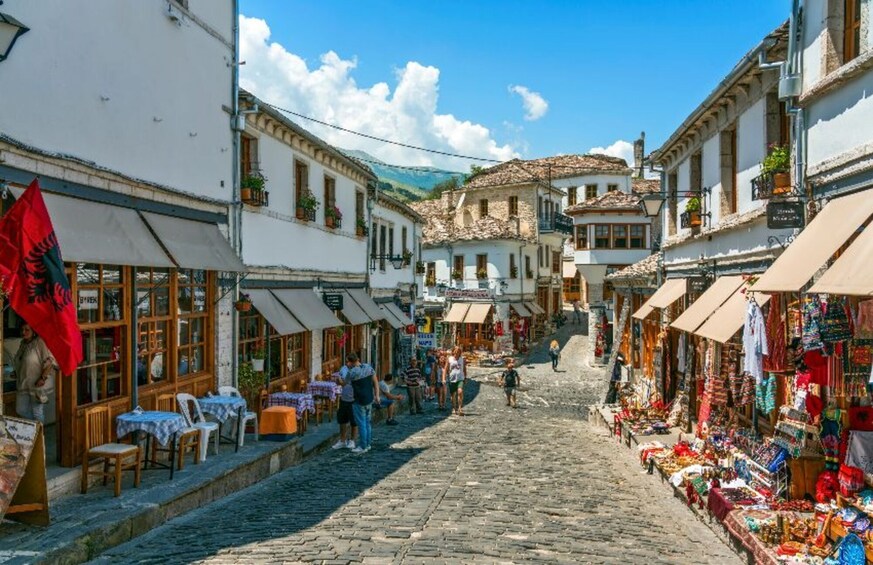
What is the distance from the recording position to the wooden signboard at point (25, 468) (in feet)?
22.2

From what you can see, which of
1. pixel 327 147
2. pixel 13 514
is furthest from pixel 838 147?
pixel 327 147

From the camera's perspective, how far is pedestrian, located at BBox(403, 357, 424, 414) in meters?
20.1

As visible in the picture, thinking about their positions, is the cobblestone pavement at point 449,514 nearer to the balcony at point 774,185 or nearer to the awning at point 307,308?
the awning at point 307,308

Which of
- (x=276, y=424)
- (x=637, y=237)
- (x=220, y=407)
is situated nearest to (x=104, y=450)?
(x=220, y=407)

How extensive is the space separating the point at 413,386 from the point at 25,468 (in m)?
13.8

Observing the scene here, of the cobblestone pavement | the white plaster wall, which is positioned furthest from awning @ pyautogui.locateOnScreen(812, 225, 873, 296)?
the white plaster wall

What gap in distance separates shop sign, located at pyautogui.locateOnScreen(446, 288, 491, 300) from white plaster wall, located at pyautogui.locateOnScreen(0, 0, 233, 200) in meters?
26.3

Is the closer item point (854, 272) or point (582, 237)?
point (854, 272)

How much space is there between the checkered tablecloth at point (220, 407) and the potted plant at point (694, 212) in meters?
9.75

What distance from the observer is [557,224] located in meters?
45.0

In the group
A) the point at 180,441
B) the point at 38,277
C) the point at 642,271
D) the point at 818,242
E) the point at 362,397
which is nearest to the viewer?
the point at 38,277

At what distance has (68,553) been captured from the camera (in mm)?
6527

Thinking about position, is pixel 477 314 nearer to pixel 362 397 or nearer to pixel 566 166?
pixel 566 166

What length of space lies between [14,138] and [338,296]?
35.4ft
